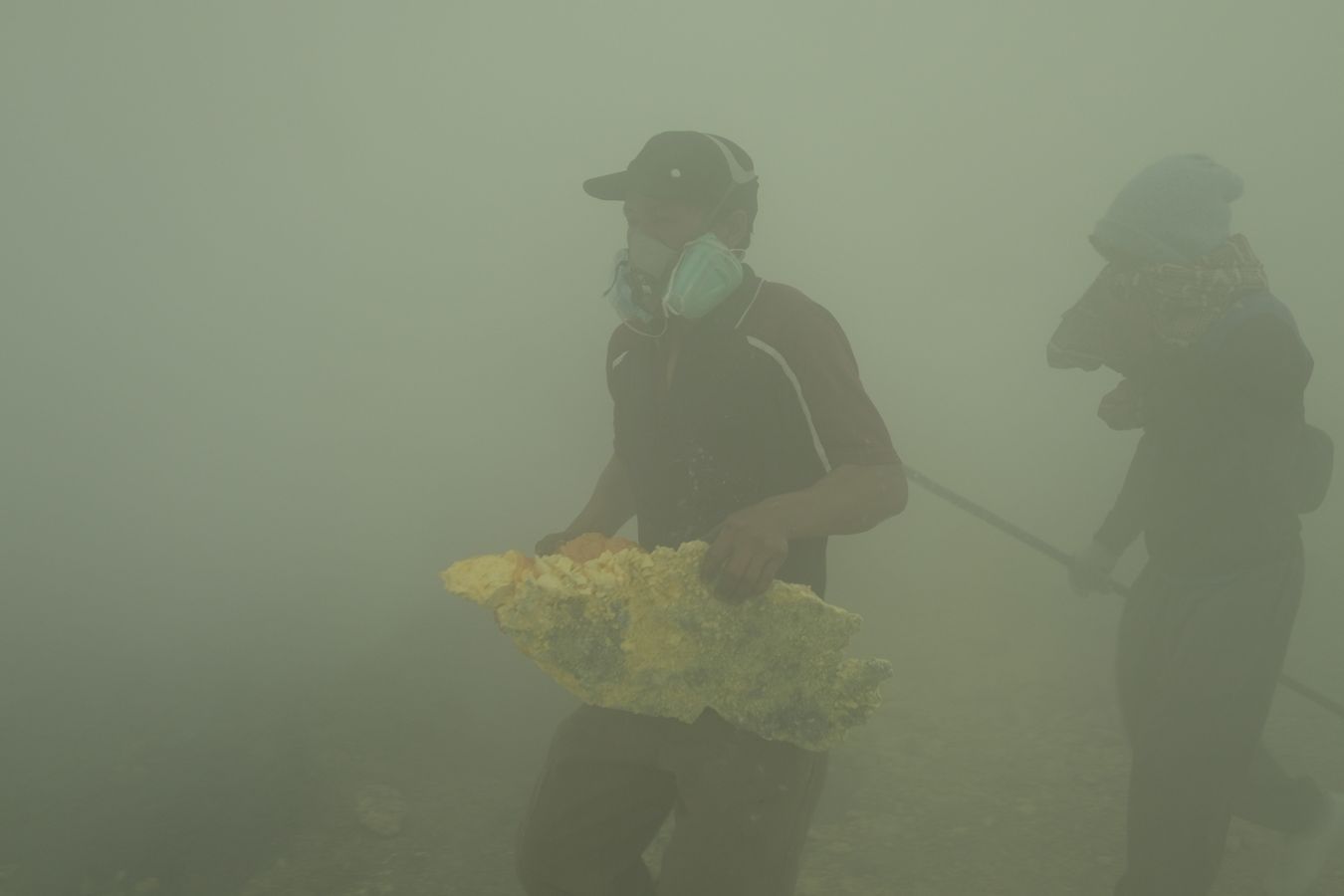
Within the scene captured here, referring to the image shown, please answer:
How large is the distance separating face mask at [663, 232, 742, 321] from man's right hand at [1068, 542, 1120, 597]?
6.05 ft

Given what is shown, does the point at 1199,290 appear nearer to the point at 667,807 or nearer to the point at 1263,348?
the point at 1263,348

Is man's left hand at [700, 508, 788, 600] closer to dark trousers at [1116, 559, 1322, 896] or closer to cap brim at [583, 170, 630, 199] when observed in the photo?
cap brim at [583, 170, 630, 199]

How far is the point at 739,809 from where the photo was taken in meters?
1.76

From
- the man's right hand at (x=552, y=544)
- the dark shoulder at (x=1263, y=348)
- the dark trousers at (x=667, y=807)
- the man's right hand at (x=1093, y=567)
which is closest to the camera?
the dark trousers at (x=667, y=807)

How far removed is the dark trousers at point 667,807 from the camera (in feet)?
5.75

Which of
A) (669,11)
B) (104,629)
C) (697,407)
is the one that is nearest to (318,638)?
(104,629)

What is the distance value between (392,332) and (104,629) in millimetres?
3885

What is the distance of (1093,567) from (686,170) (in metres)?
2.08

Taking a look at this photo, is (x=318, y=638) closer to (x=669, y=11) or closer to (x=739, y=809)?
(x=739, y=809)

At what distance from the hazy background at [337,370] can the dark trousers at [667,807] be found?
239cm

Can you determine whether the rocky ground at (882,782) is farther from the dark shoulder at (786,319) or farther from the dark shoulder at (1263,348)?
the dark shoulder at (786,319)

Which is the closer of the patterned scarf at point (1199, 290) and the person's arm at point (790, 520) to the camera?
the person's arm at point (790, 520)

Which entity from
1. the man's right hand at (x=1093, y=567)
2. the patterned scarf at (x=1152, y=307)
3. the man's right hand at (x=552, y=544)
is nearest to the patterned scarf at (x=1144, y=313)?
the patterned scarf at (x=1152, y=307)

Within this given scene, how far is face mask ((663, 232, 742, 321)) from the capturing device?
1852mm
